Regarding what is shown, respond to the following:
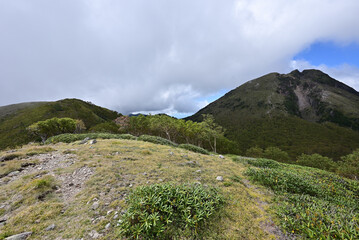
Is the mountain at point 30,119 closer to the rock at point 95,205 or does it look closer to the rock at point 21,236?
the rock at point 21,236

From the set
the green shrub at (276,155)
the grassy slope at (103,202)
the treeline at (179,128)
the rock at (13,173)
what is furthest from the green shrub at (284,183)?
the green shrub at (276,155)

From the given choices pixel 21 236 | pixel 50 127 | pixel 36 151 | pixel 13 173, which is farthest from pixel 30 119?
pixel 21 236

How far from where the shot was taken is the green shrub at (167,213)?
3.90m

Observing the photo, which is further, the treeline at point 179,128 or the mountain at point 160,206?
the treeline at point 179,128

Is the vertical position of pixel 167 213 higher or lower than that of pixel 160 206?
lower

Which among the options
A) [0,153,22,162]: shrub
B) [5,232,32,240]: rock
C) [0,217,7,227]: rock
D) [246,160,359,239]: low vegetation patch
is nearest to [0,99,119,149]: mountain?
[0,153,22,162]: shrub

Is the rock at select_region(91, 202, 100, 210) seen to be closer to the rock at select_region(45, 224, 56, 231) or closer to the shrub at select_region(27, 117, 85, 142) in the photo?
the rock at select_region(45, 224, 56, 231)

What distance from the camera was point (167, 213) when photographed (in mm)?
4461

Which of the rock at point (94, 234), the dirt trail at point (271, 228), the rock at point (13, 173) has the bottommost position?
the dirt trail at point (271, 228)

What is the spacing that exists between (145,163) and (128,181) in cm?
259

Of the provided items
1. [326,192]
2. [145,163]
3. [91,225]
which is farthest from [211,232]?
[326,192]

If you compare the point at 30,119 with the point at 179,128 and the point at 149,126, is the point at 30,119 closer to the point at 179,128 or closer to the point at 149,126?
the point at 149,126

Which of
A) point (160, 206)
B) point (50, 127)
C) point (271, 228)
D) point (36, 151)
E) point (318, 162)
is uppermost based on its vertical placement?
point (50, 127)

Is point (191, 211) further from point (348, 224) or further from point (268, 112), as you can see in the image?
point (268, 112)
